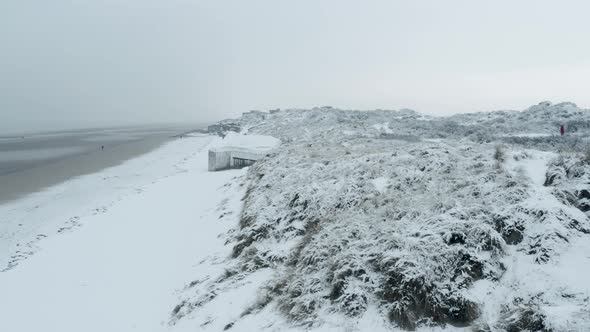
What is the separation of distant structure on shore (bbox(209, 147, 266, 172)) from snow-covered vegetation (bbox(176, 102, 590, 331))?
1581 cm

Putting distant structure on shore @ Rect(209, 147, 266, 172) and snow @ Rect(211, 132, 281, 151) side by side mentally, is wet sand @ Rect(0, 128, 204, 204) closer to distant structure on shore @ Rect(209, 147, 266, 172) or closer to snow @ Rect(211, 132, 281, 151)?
distant structure on shore @ Rect(209, 147, 266, 172)

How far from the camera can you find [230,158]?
2884cm

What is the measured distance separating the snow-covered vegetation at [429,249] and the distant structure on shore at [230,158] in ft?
51.9

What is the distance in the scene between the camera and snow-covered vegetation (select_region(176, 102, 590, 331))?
6.36 m

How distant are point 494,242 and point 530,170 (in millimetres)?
4711

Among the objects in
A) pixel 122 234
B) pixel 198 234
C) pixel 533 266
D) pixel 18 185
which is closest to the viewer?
pixel 533 266

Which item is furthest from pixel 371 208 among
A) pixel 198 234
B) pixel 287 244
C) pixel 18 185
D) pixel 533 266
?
pixel 18 185

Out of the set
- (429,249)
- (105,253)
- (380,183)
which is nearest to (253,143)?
(105,253)

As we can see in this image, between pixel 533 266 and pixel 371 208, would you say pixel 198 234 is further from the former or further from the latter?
pixel 533 266

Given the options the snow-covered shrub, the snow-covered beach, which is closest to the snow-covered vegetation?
the snow-covered shrub

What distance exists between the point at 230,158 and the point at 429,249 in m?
22.9

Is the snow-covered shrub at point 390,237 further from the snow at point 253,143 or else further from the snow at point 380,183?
the snow at point 253,143

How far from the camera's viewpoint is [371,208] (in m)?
9.88

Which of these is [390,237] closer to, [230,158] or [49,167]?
[230,158]
